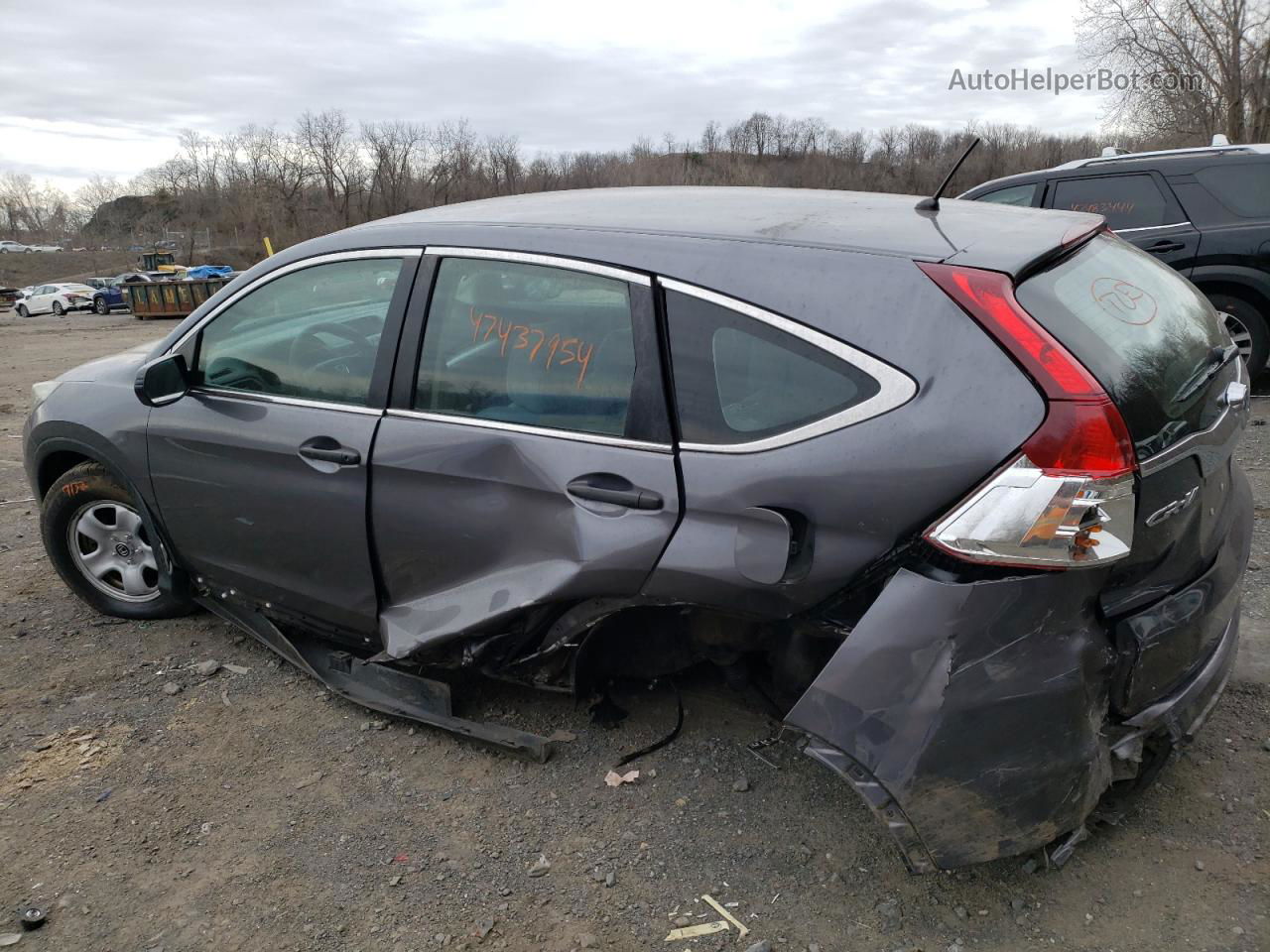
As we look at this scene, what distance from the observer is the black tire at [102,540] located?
12.7ft

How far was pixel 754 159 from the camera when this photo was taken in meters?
82.7

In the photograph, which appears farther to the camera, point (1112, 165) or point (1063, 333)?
point (1112, 165)

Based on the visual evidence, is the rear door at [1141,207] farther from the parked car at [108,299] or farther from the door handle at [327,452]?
the parked car at [108,299]

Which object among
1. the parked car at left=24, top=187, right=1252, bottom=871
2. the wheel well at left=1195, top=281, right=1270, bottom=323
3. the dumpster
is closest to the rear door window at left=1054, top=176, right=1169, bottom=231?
the wheel well at left=1195, top=281, right=1270, bottom=323

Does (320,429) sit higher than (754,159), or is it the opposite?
(754,159)

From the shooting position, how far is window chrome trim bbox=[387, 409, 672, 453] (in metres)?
2.43

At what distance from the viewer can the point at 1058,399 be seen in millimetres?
1961

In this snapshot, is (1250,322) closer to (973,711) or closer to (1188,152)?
(1188,152)

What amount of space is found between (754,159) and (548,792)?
85591mm

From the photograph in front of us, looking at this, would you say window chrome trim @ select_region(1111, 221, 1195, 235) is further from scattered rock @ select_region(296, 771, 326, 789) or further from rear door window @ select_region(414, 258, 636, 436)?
scattered rock @ select_region(296, 771, 326, 789)

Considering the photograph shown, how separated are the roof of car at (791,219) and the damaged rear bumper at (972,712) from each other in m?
0.79

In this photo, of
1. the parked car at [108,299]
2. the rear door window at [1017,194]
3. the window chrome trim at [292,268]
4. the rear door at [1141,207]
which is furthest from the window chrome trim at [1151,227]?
the parked car at [108,299]

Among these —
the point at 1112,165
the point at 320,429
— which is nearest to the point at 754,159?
the point at 1112,165

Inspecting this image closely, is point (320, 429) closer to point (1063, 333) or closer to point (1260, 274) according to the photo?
point (1063, 333)
